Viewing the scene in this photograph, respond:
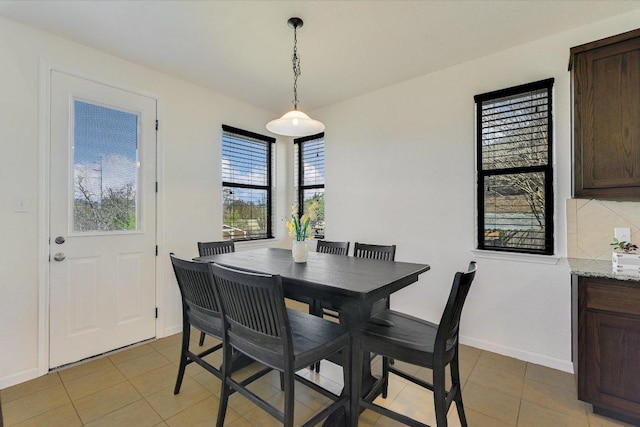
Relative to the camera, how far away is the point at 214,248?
3.01 m

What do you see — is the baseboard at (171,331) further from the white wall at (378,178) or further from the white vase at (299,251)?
the white vase at (299,251)

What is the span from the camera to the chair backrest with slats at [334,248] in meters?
2.91

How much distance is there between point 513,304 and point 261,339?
2.29m

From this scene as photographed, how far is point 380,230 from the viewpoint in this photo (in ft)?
11.4

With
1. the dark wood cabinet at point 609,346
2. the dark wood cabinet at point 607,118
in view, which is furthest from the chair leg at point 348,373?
the dark wood cabinet at point 607,118

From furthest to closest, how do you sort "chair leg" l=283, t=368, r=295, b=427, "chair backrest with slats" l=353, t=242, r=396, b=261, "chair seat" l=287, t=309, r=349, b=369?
"chair backrest with slats" l=353, t=242, r=396, b=261
"chair seat" l=287, t=309, r=349, b=369
"chair leg" l=283, t=368, r=295, b=427

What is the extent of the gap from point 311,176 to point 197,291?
268 centimetres

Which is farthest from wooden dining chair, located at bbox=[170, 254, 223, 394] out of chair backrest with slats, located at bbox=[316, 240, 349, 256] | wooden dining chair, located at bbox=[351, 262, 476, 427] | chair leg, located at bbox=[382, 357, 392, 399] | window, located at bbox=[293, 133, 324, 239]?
window, located at bbox=[293, 133, 324, 239]

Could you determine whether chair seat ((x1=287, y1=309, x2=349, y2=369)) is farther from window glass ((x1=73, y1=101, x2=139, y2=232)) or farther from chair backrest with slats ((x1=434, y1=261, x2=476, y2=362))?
window glass ((x1=73, y1=101, x2=139, y2=232))

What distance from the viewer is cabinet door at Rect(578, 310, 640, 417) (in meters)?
1.73

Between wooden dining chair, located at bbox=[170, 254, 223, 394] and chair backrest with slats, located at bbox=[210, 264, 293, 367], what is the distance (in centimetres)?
17

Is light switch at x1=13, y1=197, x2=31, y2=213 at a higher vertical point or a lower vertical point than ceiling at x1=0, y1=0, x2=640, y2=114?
lower

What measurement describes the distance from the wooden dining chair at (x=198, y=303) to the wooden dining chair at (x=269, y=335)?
160 millimetres

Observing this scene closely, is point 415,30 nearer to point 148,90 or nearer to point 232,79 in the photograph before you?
point 232,79
